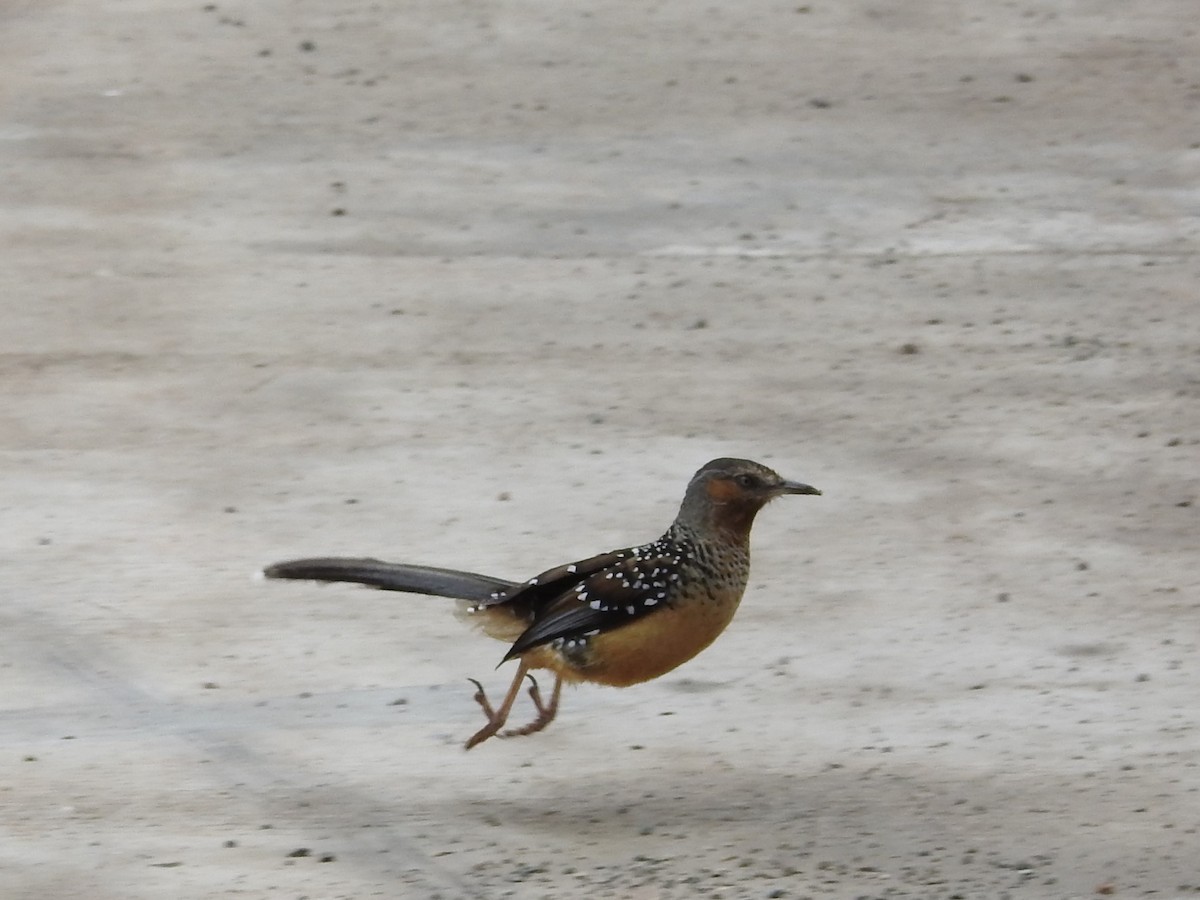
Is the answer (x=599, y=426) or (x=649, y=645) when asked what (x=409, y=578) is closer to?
(x=649, y=645)

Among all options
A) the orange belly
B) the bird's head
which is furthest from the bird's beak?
the orange belly

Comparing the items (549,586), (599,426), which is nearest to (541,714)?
(549,586)

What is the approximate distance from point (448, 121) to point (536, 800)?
7561 millimetres

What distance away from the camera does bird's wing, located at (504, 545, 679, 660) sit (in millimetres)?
6367

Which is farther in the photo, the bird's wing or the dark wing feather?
the dark wing feather

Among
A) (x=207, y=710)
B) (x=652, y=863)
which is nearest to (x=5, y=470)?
(x=207, y=710)

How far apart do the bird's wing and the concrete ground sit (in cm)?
48

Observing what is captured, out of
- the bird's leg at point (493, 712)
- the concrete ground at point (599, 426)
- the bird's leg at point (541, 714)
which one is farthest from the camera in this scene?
the bird's leg at point (541, 714)

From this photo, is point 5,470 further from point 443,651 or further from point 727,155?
point 727,155

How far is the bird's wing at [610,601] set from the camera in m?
6.37

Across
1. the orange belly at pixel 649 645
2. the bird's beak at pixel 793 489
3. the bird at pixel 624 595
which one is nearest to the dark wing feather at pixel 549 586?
the bird at pixel 624 595

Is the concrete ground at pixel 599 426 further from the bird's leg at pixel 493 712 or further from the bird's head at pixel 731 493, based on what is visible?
the bird's head at pixel 731 493

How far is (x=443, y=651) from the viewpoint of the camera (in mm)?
7594

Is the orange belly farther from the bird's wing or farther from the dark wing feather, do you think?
the dark wing feather
